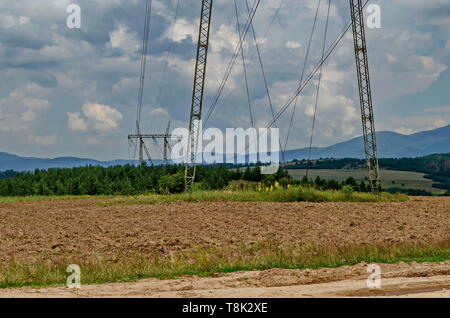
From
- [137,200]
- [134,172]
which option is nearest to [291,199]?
[137,200]

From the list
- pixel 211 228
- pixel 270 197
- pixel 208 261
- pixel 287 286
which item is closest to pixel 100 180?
pixel 270 197

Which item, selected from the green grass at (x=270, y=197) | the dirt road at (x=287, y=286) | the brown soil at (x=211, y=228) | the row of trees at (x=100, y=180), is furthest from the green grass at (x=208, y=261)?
the row of trees at (x=100, y=180)

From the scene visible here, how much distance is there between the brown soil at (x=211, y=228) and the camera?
19.9 metres

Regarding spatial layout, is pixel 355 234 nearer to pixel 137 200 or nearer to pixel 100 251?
pixel 100 251

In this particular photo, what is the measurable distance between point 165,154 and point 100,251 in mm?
105562

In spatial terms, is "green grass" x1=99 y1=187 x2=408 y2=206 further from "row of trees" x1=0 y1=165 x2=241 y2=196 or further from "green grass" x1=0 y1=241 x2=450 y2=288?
"row of trees" x1=0 y1=165 x2=241 y2=196

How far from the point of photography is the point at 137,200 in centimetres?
4234

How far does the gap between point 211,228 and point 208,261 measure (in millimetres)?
7954

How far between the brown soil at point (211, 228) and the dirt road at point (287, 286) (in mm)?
5034

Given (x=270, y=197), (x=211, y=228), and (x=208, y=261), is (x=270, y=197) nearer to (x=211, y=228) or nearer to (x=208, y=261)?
(x=211, y=228)

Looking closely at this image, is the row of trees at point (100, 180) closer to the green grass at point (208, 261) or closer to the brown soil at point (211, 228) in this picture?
the brown soil at point (211, 228)

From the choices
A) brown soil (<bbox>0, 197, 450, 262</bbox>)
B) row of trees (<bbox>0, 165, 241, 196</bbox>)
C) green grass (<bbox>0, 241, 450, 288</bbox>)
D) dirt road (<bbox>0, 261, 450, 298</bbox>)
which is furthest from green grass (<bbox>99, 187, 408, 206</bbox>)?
row of trees (<bbox>0, 165, 241, 196</bbox>)

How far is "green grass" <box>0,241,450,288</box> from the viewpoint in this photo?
14.4 metres

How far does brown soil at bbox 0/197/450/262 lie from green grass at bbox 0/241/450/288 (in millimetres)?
1501
